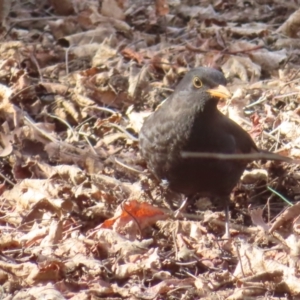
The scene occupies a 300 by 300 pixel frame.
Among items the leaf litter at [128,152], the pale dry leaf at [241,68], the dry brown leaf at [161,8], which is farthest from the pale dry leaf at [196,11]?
the pale dry leaf at [241,68]

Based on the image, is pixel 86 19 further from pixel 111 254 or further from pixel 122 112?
pixel 111 254

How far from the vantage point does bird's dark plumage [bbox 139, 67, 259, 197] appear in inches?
219

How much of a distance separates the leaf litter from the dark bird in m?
0.28

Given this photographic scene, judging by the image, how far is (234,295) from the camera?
4.59 meters

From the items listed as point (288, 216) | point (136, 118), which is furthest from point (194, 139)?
point (136, 118)

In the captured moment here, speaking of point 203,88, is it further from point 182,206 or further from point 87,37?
point 87,37

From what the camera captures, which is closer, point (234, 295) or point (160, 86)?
point (234, 295)

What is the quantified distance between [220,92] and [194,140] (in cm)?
43

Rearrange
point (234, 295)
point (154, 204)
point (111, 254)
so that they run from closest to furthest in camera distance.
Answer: point (234, 295), point (111, 254), point (154, 204)

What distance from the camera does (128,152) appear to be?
22.1ft

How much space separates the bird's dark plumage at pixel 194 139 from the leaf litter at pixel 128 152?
0.28 meters

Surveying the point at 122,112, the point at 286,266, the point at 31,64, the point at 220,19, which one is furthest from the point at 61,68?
the point at 286,266

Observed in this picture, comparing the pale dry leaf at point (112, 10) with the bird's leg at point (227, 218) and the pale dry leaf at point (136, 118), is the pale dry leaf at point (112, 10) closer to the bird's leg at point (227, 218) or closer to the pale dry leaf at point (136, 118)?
the pale dry leaf at point (136, 118)

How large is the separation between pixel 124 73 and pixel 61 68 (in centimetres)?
70
